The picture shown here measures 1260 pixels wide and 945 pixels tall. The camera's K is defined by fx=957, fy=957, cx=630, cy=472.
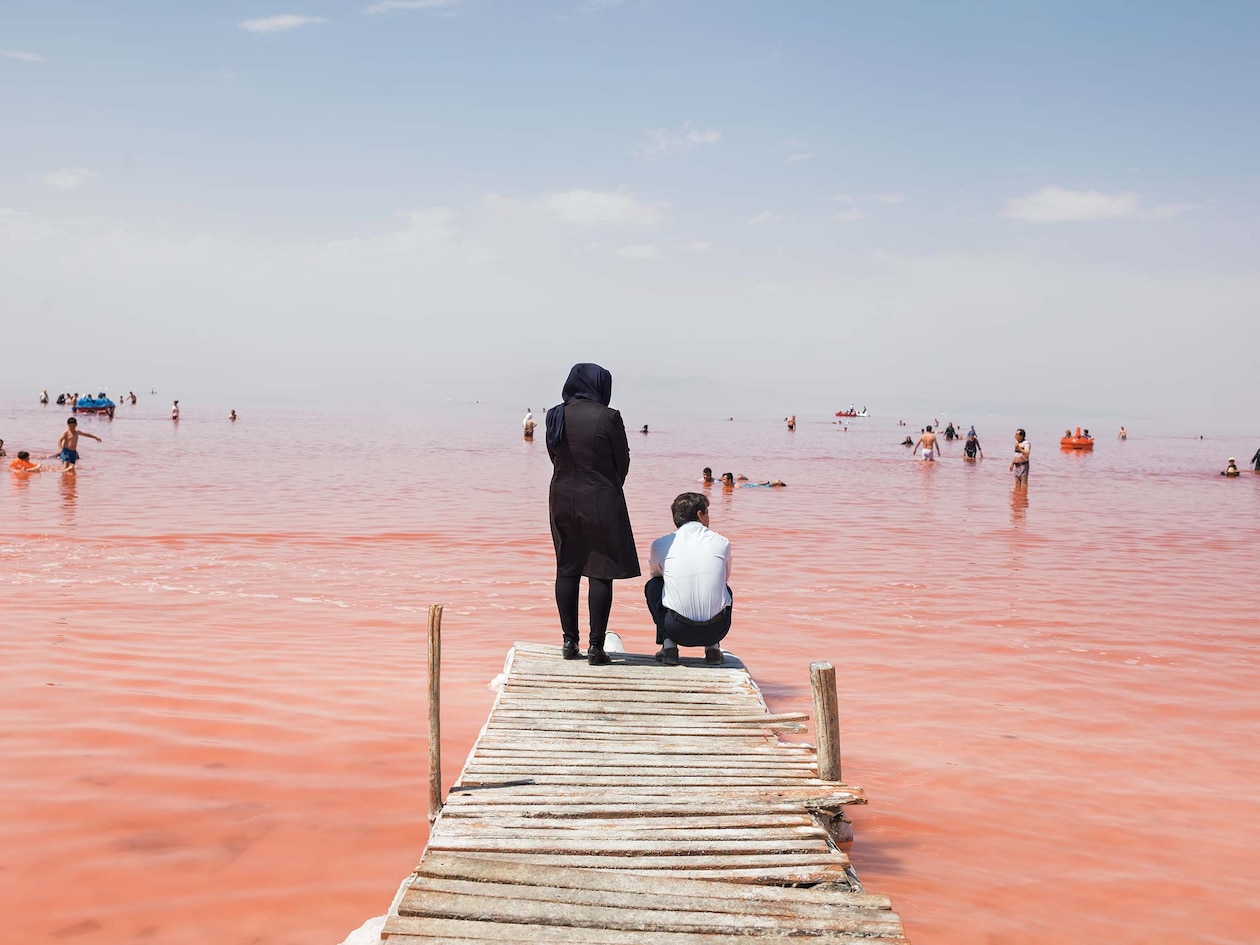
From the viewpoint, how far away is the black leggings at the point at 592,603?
264 inches

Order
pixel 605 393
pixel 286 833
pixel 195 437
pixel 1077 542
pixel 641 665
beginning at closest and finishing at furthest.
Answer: pixel 286 833 < pixel 605 393 < pixel 641 665 < pixel 1077 542 < pixel 195 437

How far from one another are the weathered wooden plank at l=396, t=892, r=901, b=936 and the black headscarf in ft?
11.3

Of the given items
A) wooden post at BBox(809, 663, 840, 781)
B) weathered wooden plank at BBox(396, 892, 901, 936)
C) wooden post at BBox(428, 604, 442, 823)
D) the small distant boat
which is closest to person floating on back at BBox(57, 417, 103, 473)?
wooden post at BBox(428, 604, 442, 823)

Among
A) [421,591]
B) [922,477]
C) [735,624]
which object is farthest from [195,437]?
Answer: [735,624]

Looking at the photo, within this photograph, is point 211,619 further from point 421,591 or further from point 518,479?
point 518,479

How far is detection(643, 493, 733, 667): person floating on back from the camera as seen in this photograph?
700cm

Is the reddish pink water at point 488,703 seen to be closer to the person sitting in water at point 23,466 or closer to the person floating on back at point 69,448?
the person floating on back at point 69,448

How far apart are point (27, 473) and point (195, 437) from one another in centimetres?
2327

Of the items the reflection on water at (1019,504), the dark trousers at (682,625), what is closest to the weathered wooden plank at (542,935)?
the dark trousers at (682,625)

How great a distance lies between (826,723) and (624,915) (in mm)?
1826

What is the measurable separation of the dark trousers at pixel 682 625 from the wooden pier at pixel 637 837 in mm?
888

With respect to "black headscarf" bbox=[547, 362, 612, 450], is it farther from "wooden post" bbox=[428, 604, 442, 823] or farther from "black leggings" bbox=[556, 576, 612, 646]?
"wooden post" bbox=[428, 604, 442, 823]

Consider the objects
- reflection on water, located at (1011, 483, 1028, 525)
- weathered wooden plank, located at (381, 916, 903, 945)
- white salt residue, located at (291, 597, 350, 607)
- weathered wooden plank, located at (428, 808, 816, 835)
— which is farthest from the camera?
reflection on water, located at (1011, 483, 1028, 525)

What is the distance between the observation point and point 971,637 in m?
10.6
